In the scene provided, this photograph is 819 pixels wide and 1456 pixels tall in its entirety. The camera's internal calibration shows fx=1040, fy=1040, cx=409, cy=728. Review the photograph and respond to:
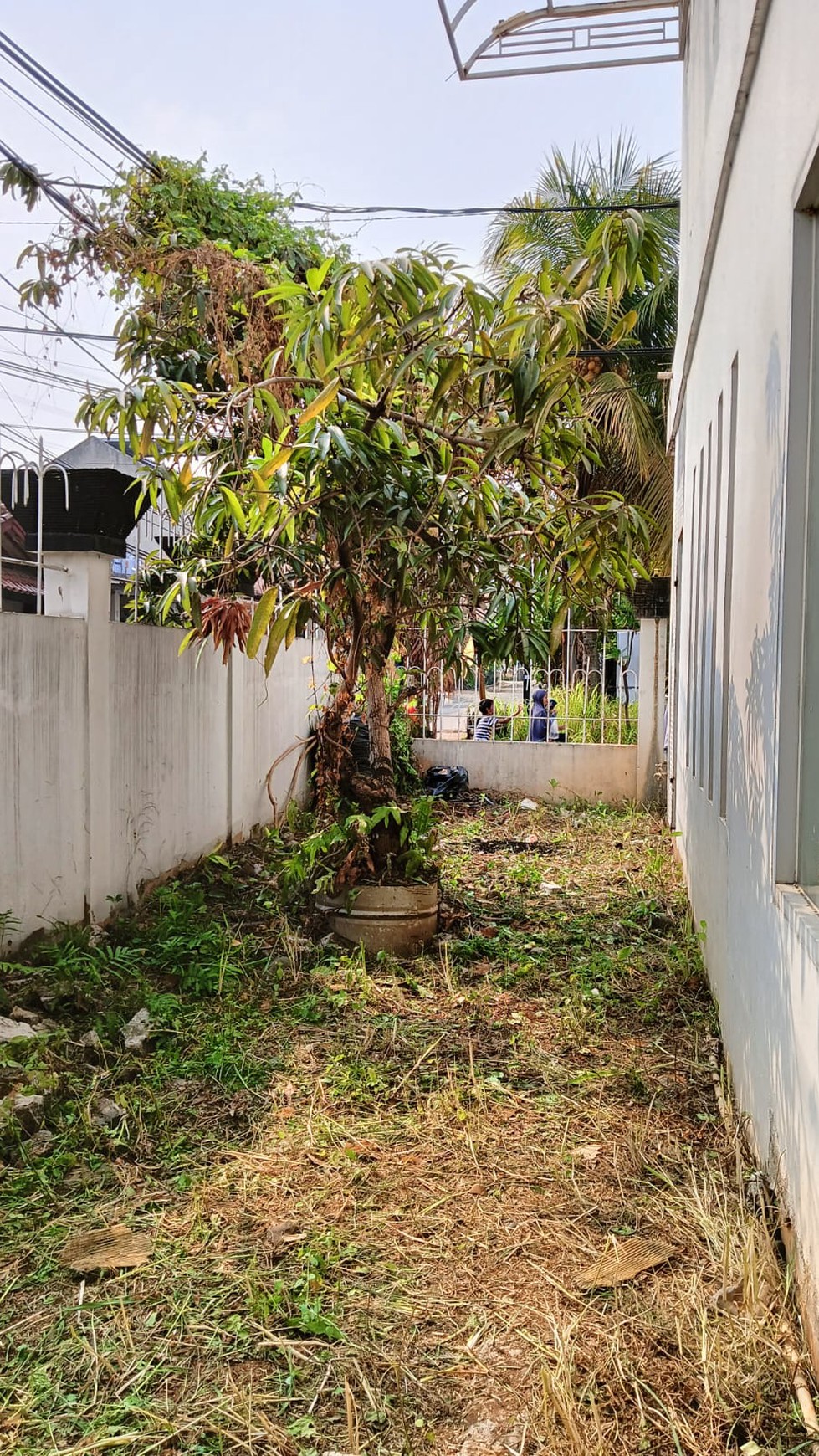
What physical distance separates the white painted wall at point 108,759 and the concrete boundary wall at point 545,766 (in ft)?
10.9

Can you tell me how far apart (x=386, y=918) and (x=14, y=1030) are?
6.46 feet

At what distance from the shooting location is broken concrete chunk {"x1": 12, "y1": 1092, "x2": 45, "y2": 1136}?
3113 mm

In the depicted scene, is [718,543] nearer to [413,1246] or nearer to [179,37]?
[413,1246]

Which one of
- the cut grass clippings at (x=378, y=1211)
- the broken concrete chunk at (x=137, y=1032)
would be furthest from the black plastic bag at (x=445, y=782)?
the broken concrete chunk at (x=137, y=1032)

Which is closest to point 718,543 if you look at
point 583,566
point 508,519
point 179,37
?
point 583,566

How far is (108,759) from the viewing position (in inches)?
204

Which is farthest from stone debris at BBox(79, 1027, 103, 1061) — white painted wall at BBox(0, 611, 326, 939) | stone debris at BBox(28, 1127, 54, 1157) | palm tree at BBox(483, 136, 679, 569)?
palm tree at BBox(483, 136, 679, 569)

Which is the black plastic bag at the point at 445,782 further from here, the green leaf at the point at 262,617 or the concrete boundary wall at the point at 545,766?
the green leaf at the point at 262,617

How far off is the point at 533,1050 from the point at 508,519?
2.50 meters

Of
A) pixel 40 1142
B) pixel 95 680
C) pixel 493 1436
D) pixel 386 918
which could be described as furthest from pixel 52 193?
pixel 493 1436

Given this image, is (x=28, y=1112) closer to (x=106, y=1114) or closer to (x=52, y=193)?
(x=106, y=1114)

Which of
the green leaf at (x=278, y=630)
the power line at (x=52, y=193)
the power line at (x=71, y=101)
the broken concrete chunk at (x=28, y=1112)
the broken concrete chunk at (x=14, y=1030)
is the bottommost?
the broken concrete chunk at (x=28, y=1112)

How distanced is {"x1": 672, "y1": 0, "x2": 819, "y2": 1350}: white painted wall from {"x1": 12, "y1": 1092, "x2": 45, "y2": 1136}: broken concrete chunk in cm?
210

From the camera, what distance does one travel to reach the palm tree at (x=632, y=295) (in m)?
12.2
